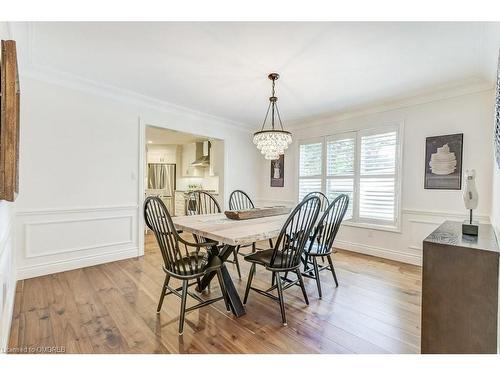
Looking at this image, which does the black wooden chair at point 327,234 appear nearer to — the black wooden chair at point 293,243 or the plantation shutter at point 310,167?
the black wooden chair at point 293,243

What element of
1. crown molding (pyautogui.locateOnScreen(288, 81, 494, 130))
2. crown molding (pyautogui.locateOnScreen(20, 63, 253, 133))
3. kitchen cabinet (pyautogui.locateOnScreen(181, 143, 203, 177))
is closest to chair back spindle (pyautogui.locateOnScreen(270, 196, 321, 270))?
crown molding (pyautogui.locateOnScreen(288, 81, 494, 130))

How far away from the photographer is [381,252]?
3650 mm

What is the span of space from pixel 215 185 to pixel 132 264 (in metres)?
3.34

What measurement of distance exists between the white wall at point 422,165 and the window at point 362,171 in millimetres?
140

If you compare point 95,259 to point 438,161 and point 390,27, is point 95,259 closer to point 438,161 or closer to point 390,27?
point 390,27

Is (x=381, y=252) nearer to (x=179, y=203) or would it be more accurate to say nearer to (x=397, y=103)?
(x=397, y=103)

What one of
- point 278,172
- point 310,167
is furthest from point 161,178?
point 310,167

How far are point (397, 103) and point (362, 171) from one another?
1.08 meters

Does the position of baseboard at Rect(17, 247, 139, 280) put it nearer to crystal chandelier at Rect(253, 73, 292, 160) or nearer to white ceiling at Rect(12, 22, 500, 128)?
white ceiling at Rect(12, 22, 500, 128)

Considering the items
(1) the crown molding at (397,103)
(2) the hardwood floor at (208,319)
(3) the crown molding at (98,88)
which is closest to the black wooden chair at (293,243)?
(2) the hardwood floor at (208,319)

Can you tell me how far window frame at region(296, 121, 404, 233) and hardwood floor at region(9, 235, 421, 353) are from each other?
101 cm

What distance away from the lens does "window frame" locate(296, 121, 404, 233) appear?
3.48 meters

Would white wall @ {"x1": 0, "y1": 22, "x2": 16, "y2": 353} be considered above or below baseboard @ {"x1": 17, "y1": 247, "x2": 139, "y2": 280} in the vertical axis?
above

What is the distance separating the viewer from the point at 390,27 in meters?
1.85
